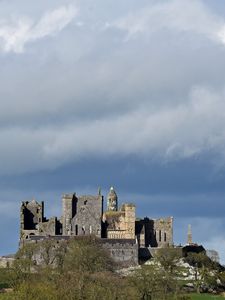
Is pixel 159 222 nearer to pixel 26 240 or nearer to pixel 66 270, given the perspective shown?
pixel 26 240

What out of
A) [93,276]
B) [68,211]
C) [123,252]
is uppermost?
[68,211]

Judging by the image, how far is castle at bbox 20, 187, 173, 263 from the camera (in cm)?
18225

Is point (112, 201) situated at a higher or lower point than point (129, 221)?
higher

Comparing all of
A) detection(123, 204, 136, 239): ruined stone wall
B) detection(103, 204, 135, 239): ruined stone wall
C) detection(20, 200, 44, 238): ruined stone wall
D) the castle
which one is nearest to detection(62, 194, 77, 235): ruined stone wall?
the castle

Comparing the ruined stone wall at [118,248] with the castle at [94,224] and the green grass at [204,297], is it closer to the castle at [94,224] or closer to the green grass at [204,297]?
the castle at [94,224]

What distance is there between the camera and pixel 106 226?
18462cm

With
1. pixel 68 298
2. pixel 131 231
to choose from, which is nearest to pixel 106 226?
pixel 131 231

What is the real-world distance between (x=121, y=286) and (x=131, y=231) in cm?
5109

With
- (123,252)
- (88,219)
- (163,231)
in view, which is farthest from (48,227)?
(163,231)

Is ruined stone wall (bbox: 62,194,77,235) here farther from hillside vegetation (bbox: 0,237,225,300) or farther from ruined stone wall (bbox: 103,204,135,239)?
hillside vegetation (bbox: 0,237,225,300)

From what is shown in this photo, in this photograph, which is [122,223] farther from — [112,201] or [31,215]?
[31,215]

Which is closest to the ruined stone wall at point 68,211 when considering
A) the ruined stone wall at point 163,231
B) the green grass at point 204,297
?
the ruined stone wall at point 163,231

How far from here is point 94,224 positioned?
599ft

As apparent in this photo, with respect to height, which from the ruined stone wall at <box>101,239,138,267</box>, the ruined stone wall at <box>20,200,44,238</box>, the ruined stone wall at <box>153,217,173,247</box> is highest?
the ruined stone wall at <box>20,200,44,238</box>
